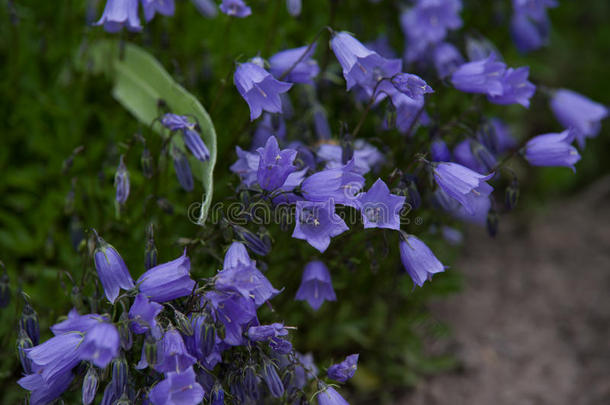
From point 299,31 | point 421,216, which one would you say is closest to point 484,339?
point 421,216

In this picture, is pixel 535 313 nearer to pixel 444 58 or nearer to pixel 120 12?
pixel 444 58

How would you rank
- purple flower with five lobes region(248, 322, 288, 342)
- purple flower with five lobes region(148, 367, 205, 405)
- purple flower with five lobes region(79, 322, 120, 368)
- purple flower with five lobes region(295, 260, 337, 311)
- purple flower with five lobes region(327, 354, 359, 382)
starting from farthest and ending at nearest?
purple flower with five lobes region(295, 260, 337, 311)
purple flower with five lobes region(327, 354, 359, 382)
purple flower with five lobes region(248, 322, 288, 342)
purple flower with five lobes region(148, 367, 205, 405)
purple flower with five lobes region(79, 322, 120, 368)

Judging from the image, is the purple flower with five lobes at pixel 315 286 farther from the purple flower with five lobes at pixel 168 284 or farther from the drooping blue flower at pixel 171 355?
the drooping blue flower at pixel 171 355

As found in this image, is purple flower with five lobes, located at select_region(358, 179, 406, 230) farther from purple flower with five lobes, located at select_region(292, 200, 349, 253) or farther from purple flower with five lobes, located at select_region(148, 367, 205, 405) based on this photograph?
purple flower with five lobes, located at select_region(148, 367, 205, 405)

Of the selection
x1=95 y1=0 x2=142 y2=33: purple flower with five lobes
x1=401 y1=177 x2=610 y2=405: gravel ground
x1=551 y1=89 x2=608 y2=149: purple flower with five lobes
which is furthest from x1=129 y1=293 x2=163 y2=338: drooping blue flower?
x1=551 y1=89 x2=608 y2=149: purple flower with five lobes

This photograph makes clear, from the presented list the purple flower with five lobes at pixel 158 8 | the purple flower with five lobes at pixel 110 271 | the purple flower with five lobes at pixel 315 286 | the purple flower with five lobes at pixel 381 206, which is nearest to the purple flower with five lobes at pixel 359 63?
the purple flower with five lobes at pixel 381 206
